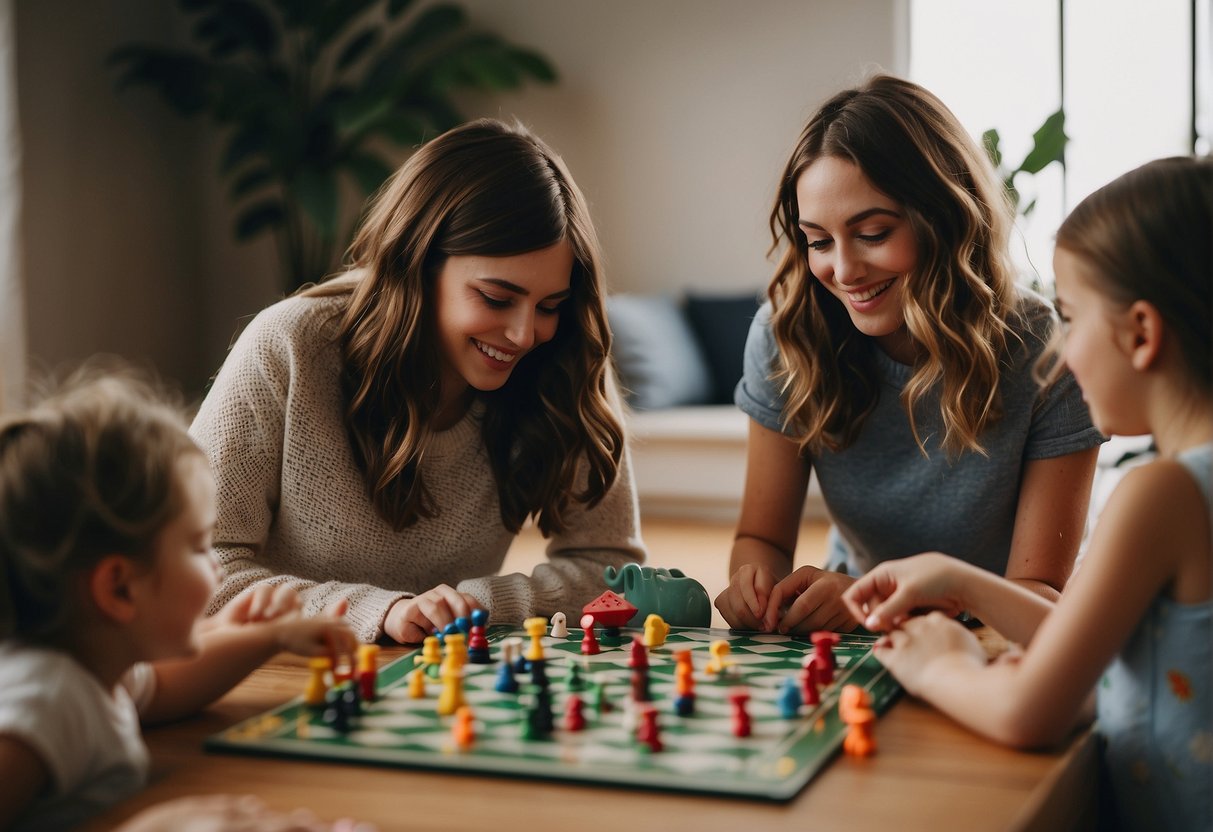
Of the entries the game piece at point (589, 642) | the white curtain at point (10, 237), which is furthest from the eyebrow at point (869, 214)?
the white curtain at point (10, 237)

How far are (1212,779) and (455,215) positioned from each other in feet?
3.82

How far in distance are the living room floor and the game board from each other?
2485 millimetres

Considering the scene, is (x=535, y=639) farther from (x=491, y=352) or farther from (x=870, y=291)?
(x=870, y=291)

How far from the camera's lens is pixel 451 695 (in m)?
1.13

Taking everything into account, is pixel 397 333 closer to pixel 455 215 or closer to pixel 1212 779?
pixel 455 215

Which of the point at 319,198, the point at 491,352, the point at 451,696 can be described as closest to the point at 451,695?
the point at 451,696

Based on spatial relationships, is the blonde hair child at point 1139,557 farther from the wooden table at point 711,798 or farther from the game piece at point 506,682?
the game piece at point 506,682

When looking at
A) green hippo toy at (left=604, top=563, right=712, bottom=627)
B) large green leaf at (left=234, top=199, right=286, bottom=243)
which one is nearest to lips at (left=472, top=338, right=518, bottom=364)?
green hippo toy at (left=604, top=563, right=712, bottom=627)

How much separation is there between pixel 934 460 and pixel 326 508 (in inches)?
35.6

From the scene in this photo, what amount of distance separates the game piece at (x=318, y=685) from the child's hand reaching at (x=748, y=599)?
521 millimetres

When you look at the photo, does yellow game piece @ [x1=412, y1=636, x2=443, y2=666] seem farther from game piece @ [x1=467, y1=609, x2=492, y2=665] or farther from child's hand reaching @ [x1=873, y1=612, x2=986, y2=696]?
child's hand reaching @ [x1=873, y1=612, x2=986, y2=696]

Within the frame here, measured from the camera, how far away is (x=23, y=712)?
3.01ft

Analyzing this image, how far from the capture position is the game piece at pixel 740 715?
1.05m

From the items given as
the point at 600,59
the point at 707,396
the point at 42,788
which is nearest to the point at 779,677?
the point at 42,788
